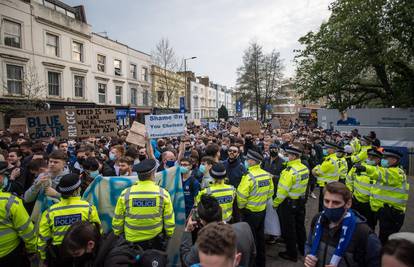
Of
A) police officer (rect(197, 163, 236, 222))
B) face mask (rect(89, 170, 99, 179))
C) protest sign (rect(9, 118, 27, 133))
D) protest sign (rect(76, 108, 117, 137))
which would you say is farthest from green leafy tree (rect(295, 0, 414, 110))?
protest sign (rect(9, 118, 27, 133))

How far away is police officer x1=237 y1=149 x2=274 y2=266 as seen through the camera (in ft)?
14.0

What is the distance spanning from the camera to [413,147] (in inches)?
488

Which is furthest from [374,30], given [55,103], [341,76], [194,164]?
[55,103]

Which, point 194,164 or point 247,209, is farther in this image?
point 194,164

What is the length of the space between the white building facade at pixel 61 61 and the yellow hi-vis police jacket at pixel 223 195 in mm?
17341

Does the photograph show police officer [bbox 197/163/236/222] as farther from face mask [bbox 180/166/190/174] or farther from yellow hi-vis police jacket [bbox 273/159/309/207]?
yellow hi-vis police jacket [bbox 273/159/309/207]

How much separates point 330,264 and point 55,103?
23658 millimetres

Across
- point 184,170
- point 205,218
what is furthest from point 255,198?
point 205,218

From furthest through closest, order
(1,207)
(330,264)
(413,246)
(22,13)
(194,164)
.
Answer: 1. (22,13)
2. (194,164)
3. (1,207)
4. (330,264)
5. (413,246)

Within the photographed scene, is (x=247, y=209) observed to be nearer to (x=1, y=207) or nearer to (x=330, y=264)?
(x=330, y=264)

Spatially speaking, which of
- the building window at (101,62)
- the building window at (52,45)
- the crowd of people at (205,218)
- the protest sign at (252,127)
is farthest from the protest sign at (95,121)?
the building window at (101,62)

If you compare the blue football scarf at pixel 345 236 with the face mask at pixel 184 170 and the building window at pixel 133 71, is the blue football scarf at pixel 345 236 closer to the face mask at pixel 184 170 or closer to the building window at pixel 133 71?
the face mask at pixel 184 170

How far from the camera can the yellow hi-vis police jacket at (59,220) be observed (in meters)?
2.96

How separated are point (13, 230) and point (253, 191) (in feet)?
10.9
